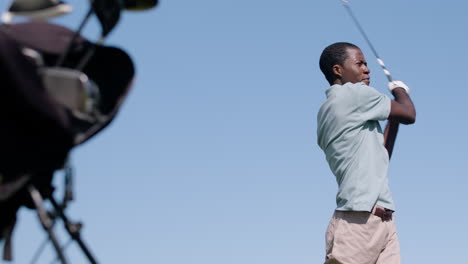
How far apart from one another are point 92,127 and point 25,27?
427mm

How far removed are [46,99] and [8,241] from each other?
814 mm

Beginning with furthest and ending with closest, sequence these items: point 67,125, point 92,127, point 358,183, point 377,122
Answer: point 377,122 < point 358,183 < point 92,127 < point 67,125

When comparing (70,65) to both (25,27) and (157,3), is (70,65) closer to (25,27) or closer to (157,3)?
(25,27)

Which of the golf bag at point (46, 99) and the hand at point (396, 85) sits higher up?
the golf bag at point (46, 99)

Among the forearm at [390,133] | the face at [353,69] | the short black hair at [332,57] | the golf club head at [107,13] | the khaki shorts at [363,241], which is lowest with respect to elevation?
the khaki shorts at [363,241]

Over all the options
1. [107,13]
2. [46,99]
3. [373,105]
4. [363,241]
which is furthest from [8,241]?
[373,105]

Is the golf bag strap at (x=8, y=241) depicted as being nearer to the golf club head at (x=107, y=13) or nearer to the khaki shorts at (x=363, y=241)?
the golf club head at (x=107, y=13)

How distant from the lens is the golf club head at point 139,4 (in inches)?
107

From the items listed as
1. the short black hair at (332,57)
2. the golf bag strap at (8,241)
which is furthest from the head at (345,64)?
the golf bag strap at (8,241)

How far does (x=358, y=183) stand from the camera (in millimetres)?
4910

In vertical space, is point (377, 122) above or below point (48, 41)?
below

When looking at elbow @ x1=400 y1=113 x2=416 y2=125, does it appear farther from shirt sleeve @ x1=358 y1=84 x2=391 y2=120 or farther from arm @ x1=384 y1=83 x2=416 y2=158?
shirt sleeve @ x1=358 y1=84 x2=391 y2=120

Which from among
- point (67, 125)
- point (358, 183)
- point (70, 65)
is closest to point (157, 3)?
point (70, 65)

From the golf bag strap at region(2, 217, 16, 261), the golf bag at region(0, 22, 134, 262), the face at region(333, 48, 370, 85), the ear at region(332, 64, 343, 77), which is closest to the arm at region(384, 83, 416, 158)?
the face at region(333, 48, 370, 85)
